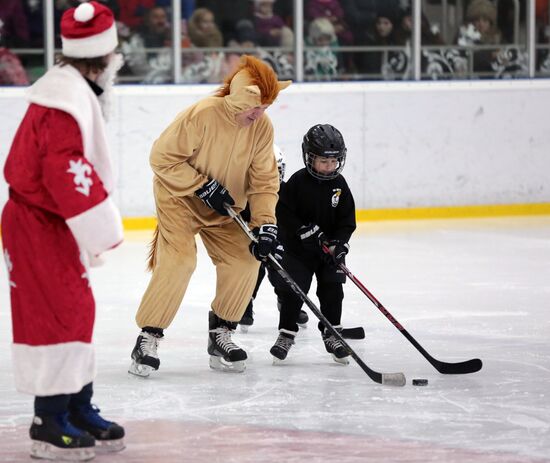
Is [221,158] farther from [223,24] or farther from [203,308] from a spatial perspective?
[223,24]

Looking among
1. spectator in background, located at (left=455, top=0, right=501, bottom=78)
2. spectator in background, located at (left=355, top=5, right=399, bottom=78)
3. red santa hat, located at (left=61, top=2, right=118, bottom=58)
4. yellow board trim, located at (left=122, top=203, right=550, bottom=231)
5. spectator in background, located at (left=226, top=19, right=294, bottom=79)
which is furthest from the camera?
spectator in background, located at (left=455, top=0, right=501, bottom=78)


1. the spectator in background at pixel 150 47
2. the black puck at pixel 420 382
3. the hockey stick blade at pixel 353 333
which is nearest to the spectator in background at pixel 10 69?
the spectator in background at pixel 150 47

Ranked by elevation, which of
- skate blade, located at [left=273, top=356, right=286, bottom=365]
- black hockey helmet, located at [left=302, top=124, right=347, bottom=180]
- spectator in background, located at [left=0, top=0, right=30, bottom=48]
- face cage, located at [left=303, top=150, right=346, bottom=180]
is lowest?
skate blade, located at [left=273, top=356, right=286, bottom=365]

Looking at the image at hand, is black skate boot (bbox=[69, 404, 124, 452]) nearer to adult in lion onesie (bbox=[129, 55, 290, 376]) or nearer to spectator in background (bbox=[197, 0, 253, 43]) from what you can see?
adult in lion onesie (bbox=[129, 55, 290, 376])

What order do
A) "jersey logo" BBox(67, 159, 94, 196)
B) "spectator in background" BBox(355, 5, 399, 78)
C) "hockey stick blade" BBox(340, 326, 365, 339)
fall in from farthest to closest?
1. "spectator in background" BBox(355, 5, 399, 78)
2. "hockey stick blade" BBox(340, 326, 365, 339)
3. "jersey logo" BBox(67, 159, 94, 196)

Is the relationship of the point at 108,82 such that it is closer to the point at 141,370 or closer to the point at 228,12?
the point at 141,370

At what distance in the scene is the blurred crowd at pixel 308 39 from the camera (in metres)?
8.73

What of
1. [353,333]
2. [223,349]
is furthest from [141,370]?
[353,333]

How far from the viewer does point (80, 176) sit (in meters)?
3.12

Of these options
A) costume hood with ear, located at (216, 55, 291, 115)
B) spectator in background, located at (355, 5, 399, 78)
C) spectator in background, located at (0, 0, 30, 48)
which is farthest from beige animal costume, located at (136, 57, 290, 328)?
spectator in background, located at (355, 5, 399, 78)

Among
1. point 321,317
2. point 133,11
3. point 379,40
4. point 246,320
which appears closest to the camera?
point 321,317

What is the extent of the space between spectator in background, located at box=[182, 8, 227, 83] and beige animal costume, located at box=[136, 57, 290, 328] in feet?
15.4

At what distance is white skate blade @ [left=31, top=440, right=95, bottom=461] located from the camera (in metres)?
3.32

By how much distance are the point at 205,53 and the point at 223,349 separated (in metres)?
4.94
